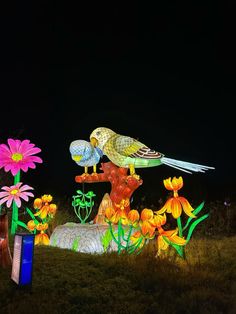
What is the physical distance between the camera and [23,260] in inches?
178

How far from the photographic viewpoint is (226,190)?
48.4ft

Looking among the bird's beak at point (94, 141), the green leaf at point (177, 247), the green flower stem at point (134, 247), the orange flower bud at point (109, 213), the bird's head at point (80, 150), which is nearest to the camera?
the green leaf at point (177, 247)

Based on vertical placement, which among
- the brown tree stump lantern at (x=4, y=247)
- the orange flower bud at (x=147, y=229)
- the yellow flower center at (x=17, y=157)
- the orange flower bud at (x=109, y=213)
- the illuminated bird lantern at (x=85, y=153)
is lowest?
the brown tree stump lantern at (x=4, y=247)

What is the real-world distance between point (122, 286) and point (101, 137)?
11.0 feet

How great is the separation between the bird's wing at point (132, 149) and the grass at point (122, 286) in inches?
68.0

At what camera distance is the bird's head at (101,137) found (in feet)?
24.6

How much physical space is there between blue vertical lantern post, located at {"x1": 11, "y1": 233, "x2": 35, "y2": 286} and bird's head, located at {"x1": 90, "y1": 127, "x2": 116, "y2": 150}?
3163 millimetres

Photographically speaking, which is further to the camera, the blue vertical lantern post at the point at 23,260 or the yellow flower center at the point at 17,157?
the yellow flower center at the point at 17,157

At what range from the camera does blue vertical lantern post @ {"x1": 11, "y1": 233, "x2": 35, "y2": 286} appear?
4468mm

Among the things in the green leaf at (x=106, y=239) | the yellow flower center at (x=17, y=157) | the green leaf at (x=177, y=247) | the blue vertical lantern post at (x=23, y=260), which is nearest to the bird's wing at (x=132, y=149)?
→ the green leaf at (x=106, y=239)

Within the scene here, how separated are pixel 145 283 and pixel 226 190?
1054 centimetres

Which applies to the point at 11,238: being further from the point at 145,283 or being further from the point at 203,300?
the point at 203,300

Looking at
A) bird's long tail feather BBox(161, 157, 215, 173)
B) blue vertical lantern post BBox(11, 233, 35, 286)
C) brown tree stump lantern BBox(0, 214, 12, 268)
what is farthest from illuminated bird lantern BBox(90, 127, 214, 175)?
blue vertical lantern post BBox(11, 233, 35, 286)

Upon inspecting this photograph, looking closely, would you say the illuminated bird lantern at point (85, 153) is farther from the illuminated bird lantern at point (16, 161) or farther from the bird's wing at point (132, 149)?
the illuminated bird lantern at point (16, 161)
